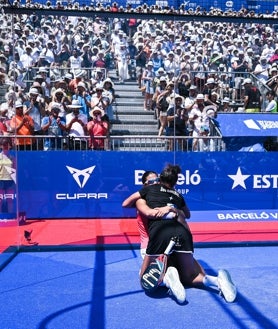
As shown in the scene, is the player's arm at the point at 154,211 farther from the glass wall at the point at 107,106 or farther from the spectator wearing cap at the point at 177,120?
the spectator wearing cap at the point at 177,120

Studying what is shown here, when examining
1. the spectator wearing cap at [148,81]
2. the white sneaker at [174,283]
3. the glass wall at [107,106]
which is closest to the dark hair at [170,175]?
the white sneaker at [174,283]

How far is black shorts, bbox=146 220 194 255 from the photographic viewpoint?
5582 mm

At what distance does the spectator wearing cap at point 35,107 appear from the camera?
10.4 metres

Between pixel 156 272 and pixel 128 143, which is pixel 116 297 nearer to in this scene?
pixel 156 272

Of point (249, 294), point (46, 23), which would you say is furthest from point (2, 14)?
point (249, 294)

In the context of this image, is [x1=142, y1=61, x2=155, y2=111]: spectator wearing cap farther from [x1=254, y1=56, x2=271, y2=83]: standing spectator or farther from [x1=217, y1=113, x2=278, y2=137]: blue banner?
[x1=254, y1=56, x2=271, y2=83]: standing spectator

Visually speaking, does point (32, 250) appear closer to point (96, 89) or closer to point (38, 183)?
point (38, 183)

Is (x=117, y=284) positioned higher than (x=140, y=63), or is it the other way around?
(x=140, y=63)

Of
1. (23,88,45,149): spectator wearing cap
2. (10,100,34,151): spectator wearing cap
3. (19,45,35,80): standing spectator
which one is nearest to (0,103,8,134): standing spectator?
(10,100,34,151): spectator wearing cap

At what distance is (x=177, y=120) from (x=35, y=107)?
125 inches

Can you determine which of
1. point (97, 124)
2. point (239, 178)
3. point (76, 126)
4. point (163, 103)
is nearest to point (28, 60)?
point (76, 126)

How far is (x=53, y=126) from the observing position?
10.8 m

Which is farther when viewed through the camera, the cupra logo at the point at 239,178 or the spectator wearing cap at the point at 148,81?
the cupra logo at the point at 239,178

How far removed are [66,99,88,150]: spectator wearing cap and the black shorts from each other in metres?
5.27
